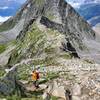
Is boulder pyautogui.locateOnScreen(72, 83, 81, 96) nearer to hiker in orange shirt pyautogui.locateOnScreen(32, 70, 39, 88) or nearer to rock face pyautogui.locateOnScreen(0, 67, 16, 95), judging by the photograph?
hiker in orange shirt pyautogui.locateOnScreen(32, 70, 39, 88)

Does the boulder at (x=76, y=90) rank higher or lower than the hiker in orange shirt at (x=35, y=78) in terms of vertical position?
lower

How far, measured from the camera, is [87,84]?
43.5m

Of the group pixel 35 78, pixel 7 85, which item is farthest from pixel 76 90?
pixel 7 85

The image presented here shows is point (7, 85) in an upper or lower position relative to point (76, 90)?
upper

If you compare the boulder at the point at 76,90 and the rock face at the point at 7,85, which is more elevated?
the rock face at the point at 7,85

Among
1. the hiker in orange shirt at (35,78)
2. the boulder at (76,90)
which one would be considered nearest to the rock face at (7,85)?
the boulder at (76,90)

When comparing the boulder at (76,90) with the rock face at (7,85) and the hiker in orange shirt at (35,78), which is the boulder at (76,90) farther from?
the rock face at (7,85)

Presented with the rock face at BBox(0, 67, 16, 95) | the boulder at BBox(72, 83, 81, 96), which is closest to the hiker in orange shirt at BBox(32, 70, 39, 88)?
the boulder at BBox(72, 83, 81, 96)

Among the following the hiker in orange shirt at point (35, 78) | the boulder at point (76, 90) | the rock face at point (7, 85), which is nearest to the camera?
the rock face at point (7, 85)

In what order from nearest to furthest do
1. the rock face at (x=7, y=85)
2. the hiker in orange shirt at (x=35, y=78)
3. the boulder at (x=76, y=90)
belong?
the rock face at (x=7, y=85), the boulder at (x=76, y=90), the hiker in orange shirt at (x=35, y=78)

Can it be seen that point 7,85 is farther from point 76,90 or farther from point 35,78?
point 35,78

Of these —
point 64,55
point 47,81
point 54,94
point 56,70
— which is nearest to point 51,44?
point 64,55

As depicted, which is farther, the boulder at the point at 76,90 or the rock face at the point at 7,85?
the boulder at the point at 76,90

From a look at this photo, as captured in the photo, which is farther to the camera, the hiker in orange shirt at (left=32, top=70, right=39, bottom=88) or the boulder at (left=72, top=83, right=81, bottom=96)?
the hiker in orange shirt at (left=32, top=70, right=39, bottom=88)
